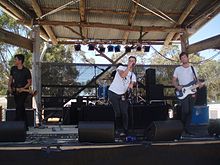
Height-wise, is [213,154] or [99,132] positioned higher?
[99,132]

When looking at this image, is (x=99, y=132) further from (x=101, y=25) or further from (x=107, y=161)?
(x=101, y=25)

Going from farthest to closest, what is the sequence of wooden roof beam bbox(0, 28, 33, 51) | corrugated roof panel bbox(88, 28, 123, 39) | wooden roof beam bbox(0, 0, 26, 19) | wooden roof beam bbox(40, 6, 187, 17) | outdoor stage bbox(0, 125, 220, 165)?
corrugated roof panel bbox(88, 28, 123, 39) < wooden roof beam bbox(40, 6, 187, 17) < wooden roof beam bbox(0, 0, 26, 19) < wooden roof beam bbox(0, 28, 33, 51) < outdoor stage bbox(0, 125, 220, 165)

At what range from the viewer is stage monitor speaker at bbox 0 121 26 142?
423cm

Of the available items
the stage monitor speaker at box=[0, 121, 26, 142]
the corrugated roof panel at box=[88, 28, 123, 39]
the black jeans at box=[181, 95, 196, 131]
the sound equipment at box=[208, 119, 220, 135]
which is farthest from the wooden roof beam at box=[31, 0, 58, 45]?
the sound equipment at box=[208, 119, 220, 135]

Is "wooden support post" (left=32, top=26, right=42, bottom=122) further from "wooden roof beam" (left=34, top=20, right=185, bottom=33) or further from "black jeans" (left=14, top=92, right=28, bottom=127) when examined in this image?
"black jeans" (left=14, top=92, right=28, bottom=127)

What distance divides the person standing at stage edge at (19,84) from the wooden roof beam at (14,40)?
1934mm

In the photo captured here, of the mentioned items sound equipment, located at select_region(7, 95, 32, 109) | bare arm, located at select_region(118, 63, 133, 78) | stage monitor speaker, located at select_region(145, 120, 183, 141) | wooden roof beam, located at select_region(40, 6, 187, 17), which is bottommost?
stage monitor speaker, located at select_region(145, 120, 183, 141)

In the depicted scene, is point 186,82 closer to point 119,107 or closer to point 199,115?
point 119,107

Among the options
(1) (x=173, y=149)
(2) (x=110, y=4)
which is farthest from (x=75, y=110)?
(1) (x=173, y=149)

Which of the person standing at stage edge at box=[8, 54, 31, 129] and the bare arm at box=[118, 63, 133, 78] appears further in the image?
the person standing at stage edge at box=[8, 54, 31, 129]

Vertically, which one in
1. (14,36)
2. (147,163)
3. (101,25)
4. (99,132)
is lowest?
(147,163)

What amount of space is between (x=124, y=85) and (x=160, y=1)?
4607 mm

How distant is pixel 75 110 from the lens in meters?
9.28

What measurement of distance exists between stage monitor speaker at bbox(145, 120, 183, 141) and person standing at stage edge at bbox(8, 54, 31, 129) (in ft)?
10.1
